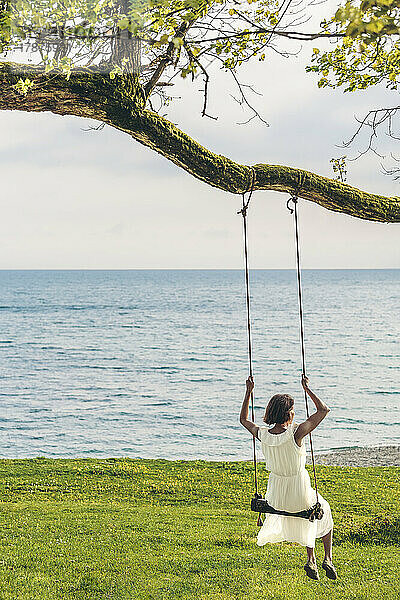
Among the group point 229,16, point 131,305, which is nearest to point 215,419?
point 229,16

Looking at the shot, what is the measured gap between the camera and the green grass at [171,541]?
620cm

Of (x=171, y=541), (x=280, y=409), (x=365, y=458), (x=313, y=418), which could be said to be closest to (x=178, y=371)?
(x=365, y=458)

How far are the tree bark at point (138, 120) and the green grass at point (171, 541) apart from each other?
3886mm

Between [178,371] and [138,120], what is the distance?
134 ft

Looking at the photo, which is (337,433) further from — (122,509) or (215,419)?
(122,509)

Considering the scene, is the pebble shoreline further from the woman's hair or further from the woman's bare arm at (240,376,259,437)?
the woman's hair

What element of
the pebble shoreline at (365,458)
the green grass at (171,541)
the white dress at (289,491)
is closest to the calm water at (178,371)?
the pebble shoreline at (365,458)

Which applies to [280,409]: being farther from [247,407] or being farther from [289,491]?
[289,491]

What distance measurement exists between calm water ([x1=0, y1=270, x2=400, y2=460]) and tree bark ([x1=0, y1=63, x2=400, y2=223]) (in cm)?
1925

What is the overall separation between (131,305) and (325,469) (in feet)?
252

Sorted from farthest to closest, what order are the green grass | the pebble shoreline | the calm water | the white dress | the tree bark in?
the calm water < the pebble shoreline < the green grass < the white dress < the tree bark

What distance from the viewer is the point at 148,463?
553 inches

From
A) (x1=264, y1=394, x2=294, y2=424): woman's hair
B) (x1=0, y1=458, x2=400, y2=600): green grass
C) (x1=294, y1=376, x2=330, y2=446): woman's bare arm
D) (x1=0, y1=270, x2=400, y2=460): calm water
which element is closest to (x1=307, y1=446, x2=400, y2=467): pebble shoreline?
(x1=0, y1=458, x2=400, y2=600): green grass

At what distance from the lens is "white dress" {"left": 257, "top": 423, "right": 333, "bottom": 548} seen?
4.45 metres
